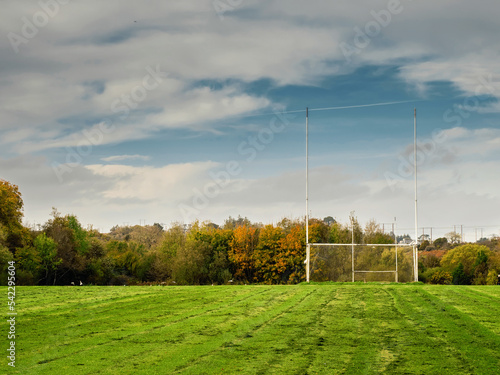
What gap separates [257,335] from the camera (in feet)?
32.9

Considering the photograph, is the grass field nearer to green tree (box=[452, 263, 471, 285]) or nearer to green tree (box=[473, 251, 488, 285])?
green tree (box=[452, 263, 471, 285])

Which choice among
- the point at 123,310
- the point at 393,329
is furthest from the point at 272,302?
the point at 393,329

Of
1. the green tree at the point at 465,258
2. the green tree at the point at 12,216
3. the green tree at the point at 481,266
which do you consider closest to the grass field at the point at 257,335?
the green tree at the point at 12,216

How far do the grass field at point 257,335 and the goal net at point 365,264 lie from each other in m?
10.2

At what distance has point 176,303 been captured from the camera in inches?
603

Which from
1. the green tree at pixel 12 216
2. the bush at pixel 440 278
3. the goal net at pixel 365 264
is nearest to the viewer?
the goal net at pixel 365 264

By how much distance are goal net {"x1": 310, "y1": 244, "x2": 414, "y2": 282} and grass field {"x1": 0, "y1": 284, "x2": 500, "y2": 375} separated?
33.4 ft

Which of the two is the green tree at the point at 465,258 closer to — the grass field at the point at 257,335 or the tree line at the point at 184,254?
the tree line at the point at 184,254

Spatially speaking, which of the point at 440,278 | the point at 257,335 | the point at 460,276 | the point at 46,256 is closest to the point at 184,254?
the point at 46,256

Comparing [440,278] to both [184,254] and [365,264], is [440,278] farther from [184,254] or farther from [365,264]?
[365,264]

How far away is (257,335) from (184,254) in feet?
126

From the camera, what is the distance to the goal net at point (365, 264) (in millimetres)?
26828

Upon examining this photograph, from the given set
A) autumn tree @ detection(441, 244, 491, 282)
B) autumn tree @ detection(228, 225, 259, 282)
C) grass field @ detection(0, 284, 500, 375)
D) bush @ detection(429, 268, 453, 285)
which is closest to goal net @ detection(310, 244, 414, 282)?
grass field @ detection(0, 284, 500, 375)

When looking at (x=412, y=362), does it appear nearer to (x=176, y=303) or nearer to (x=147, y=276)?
(x=176, y=303)
